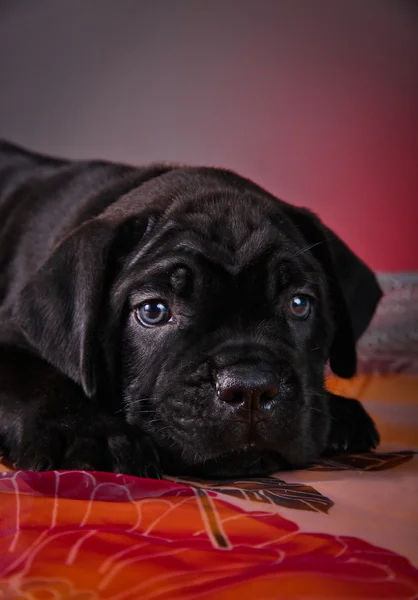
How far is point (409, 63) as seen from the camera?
565cm

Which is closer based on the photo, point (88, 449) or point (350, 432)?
point (88, 449)

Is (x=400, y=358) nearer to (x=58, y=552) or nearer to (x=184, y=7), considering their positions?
(x=58, y=552)

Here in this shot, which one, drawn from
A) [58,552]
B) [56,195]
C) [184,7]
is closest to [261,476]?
[58,552]

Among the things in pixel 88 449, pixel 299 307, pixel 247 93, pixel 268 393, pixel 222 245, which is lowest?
pixel 88 449

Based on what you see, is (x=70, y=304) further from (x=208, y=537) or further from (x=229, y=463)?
(x=208, y=537)

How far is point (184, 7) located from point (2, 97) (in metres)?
1.56

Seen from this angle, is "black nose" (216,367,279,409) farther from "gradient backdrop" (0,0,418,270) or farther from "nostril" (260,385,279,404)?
"gradient backdrop" (0,0,418,270)

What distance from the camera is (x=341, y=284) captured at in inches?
99.9

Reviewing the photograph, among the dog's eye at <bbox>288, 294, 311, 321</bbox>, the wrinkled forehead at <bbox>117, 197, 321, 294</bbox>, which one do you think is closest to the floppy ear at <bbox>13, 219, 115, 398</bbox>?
the wrinkled forehead at <bbox>117, 197, 321, 294</bbox>

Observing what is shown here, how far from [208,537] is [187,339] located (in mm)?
721

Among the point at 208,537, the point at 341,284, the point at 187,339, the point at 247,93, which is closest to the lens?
the point at 208,537

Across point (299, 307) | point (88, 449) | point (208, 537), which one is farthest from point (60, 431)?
point (299, 307)

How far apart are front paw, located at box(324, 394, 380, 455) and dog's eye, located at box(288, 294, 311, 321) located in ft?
1.08

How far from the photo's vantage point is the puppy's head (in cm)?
191
